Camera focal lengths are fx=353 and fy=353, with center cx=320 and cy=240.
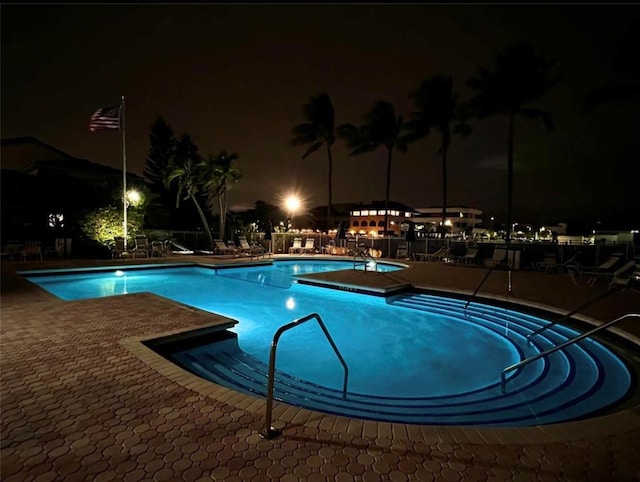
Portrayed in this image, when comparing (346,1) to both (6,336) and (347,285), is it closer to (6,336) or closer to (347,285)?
(347,285)

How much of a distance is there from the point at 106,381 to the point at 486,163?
4150 cm

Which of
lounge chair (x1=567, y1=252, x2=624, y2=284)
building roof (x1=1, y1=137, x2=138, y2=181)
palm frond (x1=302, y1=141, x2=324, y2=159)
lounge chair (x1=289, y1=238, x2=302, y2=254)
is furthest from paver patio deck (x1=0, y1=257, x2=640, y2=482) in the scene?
building roof (x1=1, y1=137, x2=138, y2=181)

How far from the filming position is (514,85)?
19.3 metres

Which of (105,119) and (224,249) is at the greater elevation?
(105,119)

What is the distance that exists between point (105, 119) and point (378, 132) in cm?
1778

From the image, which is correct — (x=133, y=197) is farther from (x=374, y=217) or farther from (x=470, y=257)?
(x=374, y=217)

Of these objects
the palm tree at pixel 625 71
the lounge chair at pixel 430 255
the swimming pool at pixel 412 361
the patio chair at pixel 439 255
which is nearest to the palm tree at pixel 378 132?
the lounge chair at pixel 430 255

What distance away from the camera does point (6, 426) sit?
100 inches

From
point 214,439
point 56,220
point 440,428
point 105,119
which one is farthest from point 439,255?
point 56,220

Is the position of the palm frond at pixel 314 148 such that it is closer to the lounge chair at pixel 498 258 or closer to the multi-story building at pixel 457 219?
the lounge chair at pixel 498 258

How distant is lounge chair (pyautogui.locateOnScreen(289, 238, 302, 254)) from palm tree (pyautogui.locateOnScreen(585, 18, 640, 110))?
15.3 metres

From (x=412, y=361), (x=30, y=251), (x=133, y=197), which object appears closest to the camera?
(x=412, y=361)

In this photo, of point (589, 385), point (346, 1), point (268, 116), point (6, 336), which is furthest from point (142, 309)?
point (268, 116)

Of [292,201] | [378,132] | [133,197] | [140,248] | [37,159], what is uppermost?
[378,132]
